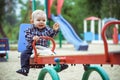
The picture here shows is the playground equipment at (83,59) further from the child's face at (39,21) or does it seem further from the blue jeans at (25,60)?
the child's face at (39,21)

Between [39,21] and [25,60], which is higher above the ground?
→ [39,21]

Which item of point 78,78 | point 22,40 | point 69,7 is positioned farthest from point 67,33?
point 69,7

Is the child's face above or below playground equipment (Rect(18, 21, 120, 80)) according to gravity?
above

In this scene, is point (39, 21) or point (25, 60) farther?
point (39, 21)

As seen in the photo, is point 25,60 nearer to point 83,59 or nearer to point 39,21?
point 39,21

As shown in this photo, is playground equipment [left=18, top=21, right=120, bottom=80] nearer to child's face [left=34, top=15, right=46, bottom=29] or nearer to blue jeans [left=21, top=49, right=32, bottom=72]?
blue jeans [left=21, top=49, right=32, bottom=72]

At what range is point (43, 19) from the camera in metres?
3.88

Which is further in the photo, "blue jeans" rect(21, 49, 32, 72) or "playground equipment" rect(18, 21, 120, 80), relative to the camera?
"blue jeans" rect(21, 49, 32, 72)

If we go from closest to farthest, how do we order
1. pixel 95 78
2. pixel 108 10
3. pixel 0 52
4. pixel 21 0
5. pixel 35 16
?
pixel 35 16
pixel 95 78
pixel 0 52
pixel 108 10
pixel 21 0

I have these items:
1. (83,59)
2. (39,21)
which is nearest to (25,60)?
(39,21)

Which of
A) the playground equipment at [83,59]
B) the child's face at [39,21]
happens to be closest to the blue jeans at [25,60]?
the playground equipment at [83,59]

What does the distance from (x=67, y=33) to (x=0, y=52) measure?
5758 mm

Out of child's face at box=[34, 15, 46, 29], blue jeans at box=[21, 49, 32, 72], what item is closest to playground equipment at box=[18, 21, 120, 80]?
blue jeans at box=[21, 49, 32, 72]

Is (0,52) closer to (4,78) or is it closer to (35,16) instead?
(4,78)
